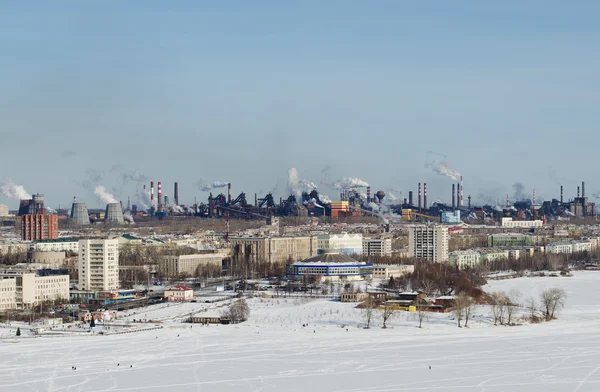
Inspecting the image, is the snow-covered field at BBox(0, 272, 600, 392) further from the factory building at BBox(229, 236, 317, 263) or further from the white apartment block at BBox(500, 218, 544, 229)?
the white apartment block at BBox(500, 218, 544, 229)

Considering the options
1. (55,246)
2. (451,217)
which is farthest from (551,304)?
(451,217)

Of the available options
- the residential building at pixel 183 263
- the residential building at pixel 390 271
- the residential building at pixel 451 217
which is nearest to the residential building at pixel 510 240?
the residential building at pixel 183 263

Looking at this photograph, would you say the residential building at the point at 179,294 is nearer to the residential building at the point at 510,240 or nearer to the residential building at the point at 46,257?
the residential building at the point at 46,257

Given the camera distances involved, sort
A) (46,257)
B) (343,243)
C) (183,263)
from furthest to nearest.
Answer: (343,243)
(46,257)
(183,263)

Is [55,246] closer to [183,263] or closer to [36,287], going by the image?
[183,263]

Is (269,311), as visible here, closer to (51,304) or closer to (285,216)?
(51,304)

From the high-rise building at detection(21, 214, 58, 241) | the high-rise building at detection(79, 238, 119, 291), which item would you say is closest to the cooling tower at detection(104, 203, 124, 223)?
the high-rise building at detection(21, 214, 58, 241)

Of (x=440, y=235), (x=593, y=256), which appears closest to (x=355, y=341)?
(x=440, y=235)
